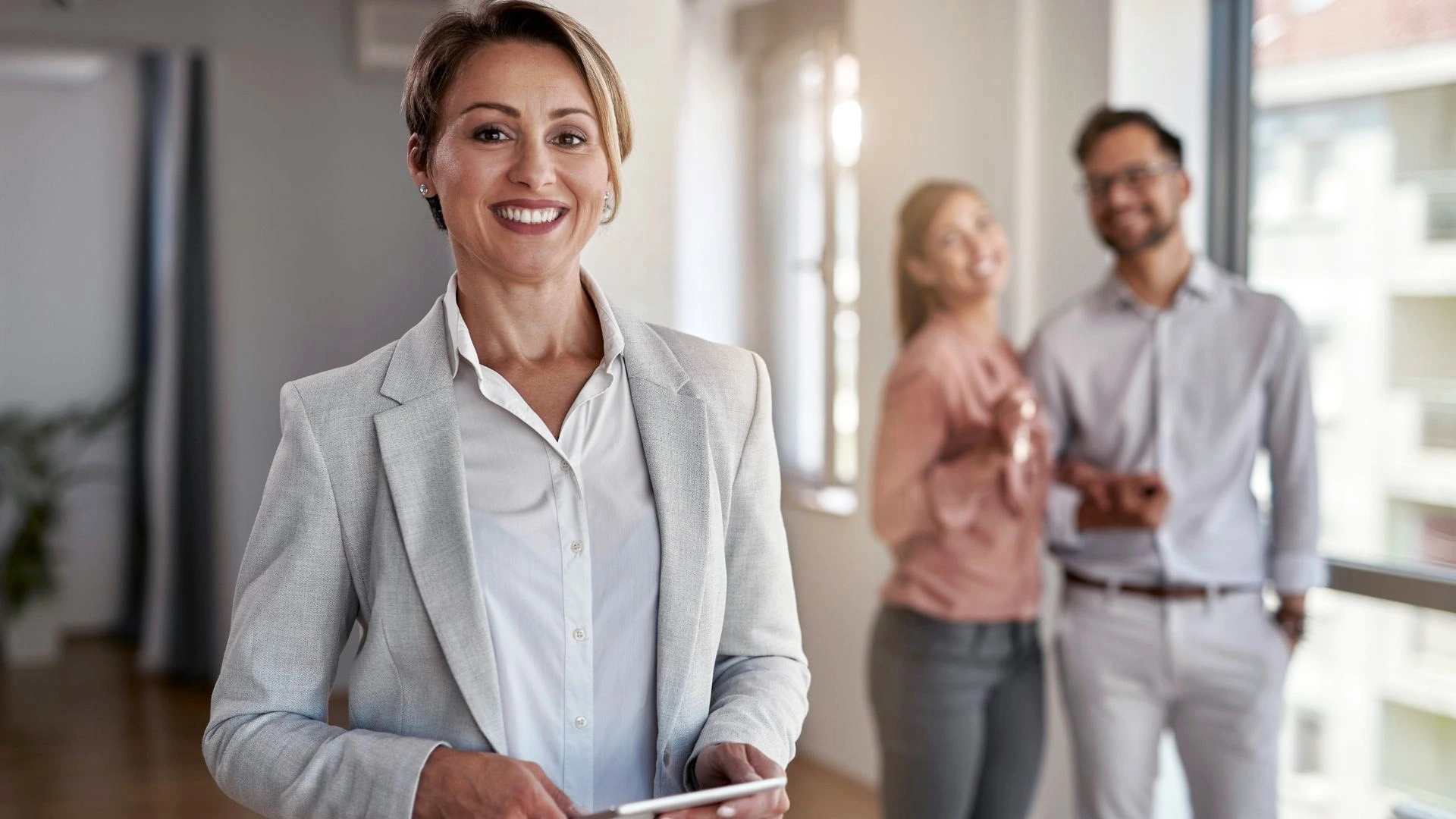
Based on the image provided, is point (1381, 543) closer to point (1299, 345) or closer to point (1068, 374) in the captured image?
point (1299, 345)

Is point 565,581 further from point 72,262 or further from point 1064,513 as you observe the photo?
point 72,262

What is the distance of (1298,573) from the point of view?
2.70 m

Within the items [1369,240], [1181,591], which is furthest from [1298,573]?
[1369,240]

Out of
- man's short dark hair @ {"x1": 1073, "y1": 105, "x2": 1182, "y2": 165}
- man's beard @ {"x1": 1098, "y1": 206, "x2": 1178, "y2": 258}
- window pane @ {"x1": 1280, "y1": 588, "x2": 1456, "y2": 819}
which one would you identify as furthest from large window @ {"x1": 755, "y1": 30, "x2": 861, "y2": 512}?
window pane @ {"x1": 1280, "y1": 588, "x2": 1456, "y2": 819}

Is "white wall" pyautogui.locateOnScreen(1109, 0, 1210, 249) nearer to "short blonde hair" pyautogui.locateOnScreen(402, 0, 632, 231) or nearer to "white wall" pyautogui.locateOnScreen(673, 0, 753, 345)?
"white wall" pyautogui.locateOnScreen(673, 0, 753, 345)

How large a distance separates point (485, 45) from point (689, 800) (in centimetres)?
67

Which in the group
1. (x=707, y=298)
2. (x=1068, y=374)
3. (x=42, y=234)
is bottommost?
(x=1068, y=374)

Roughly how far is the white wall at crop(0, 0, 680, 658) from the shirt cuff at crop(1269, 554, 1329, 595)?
258 cm

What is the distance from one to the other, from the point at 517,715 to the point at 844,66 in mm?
2307

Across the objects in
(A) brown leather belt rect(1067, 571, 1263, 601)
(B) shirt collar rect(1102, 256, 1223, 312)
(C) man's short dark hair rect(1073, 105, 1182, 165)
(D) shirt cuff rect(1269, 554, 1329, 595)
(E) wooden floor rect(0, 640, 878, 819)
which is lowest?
(E) wooden floor rect(0, 640, 878, 819)

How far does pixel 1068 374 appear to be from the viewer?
2863 mm

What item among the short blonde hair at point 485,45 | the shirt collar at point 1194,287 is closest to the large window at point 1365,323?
the shirt collar at point 1194,287

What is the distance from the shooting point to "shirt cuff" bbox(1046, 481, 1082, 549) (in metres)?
2.86

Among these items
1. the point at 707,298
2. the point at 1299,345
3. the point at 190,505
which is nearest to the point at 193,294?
the point at 190,505
